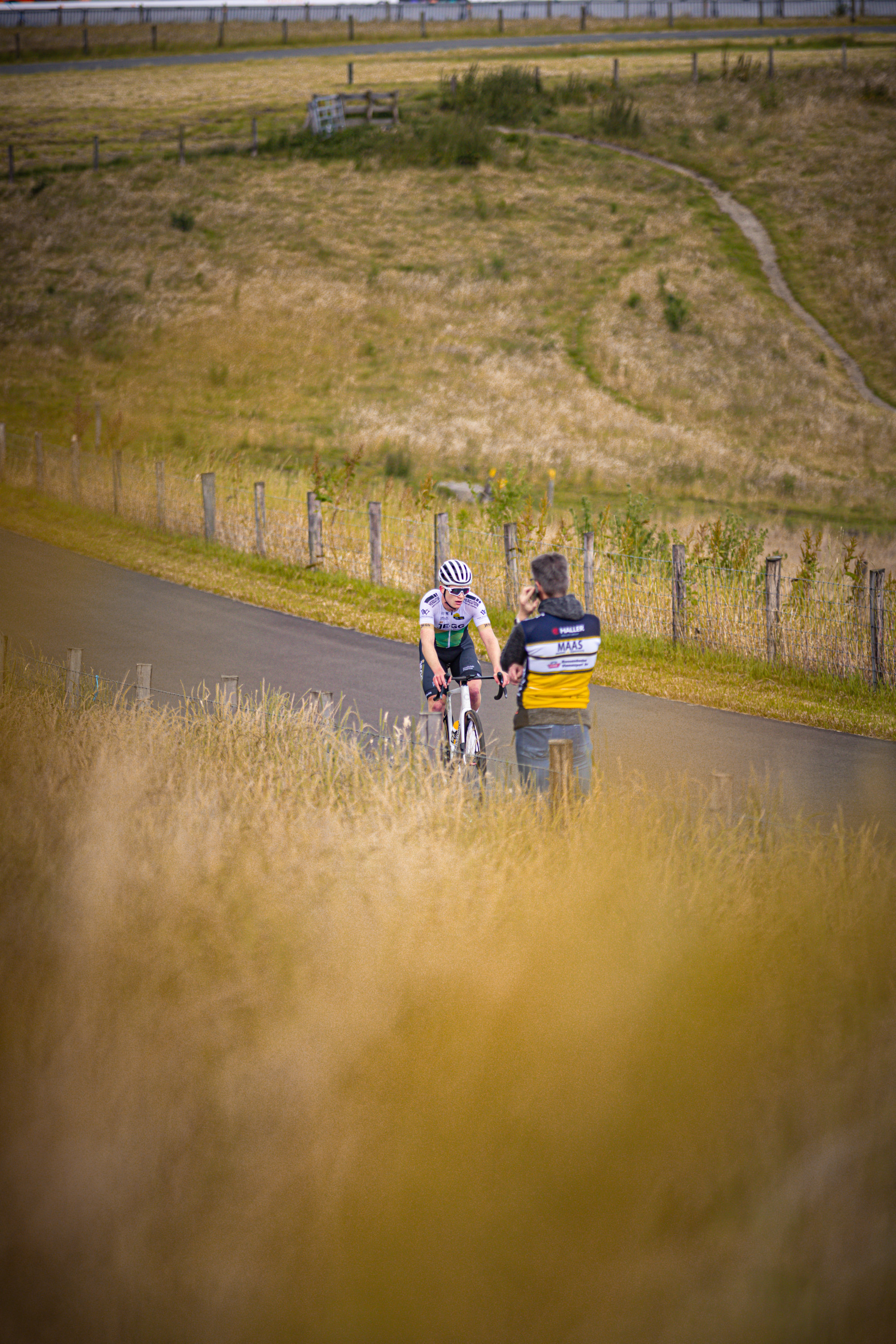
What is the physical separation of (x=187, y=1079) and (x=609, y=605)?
10547mm

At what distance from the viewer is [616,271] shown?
146ft

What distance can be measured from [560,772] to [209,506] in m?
14.2

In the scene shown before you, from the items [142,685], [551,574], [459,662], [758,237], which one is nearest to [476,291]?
[758,237]

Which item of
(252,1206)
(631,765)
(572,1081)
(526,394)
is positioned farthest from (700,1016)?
(526,394)

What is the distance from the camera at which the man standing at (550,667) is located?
6.22 meters

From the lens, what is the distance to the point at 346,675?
39.3 ft

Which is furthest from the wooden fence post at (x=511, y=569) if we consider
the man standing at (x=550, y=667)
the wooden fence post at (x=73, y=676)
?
the man standing at (x=550, y=667)

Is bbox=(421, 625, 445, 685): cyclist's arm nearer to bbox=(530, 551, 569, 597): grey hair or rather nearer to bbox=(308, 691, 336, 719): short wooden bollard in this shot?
bbox=(308, 691, 336, 719): short wooden bollard

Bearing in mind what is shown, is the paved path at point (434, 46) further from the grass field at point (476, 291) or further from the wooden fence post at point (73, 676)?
the wooden fence post at point (73, 676)

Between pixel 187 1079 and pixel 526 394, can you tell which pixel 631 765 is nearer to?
pixel 187 1079

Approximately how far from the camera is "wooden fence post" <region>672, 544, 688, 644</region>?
1320cm

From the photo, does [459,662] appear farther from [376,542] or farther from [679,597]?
[376,542]

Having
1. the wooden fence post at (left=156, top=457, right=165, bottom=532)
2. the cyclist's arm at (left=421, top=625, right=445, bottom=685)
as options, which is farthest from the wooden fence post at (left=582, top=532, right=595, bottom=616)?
the wooden fence post at (left=156, top=457, right=165, bottom=532)

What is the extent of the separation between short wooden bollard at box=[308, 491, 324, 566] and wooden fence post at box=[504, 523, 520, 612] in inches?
143
